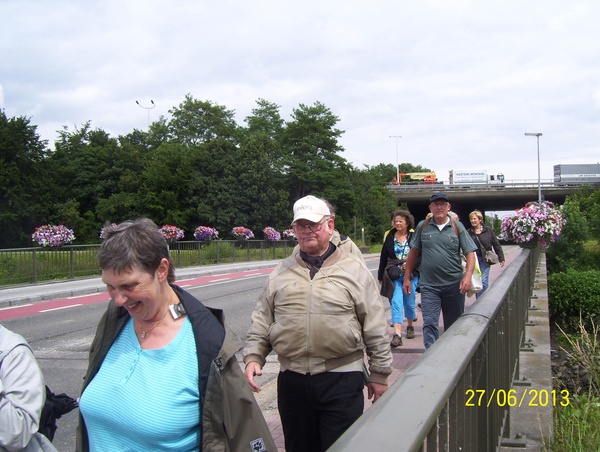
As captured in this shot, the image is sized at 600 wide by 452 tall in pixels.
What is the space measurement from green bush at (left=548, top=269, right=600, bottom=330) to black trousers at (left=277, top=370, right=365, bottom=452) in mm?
12497

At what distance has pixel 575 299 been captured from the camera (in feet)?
45.1

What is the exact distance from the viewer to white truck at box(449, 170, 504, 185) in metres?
67.1

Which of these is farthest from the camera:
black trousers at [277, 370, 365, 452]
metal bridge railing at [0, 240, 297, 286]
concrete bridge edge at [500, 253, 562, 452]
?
metal bridge railing at [0, 240, 297, 286]

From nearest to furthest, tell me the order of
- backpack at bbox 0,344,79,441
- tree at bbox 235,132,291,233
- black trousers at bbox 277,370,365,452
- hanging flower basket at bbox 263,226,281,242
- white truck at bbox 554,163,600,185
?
backpack at bbox 0,344,79,441 → black trousers at bbox 277,370,365,452 → hanging flower basket at bbox 263,226,281,242 → tree at bbox 235,132,291,233 → white truck at bbox 554,163,600,185

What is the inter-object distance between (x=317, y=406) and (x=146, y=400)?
3.67 feet

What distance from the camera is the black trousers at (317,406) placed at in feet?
9.25

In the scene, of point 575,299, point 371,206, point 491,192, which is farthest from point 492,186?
point 575,299

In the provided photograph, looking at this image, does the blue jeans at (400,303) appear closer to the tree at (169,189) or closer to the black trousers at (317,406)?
the black trousers at (317,406)

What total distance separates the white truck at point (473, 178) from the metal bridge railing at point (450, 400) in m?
67.5

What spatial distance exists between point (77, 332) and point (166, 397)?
25.7ft

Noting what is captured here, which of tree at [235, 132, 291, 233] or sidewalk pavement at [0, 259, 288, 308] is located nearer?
sidewalk pavement at [0, 259, 288, 308]

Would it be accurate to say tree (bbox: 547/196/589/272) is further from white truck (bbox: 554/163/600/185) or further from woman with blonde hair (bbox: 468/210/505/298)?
white truck (bbox: 554/163/600/185)
